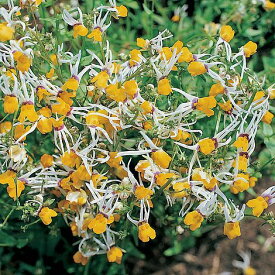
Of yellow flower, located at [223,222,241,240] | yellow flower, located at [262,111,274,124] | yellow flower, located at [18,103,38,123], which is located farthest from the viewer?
yellow flower, located at [262,111,274,124]

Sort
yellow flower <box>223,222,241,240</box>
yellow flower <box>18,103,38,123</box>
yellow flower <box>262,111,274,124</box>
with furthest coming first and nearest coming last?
yellow flower <box>262,111,274,124</box> → yellow flower <box>223,222,241,240</box> → yellow flower <box>18,103,38,123</box>

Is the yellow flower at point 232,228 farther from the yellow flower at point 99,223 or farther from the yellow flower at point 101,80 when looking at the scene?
the yellow flower at point 101,80

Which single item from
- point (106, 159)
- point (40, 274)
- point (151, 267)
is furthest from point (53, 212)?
point (151, 267)

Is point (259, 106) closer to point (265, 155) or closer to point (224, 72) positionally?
point (224, 72)

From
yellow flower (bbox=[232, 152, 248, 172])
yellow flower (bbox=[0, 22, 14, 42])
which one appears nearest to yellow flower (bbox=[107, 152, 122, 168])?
yellow flower (bbox=[232, 152, 248, 172])

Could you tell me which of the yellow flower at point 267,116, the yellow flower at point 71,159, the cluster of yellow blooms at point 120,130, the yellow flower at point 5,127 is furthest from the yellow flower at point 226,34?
the yellow flower at point 5,127

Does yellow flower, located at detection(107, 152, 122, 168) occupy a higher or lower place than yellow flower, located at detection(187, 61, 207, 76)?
lower

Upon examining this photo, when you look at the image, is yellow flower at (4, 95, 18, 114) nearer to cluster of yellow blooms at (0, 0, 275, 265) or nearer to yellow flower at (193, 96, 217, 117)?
cluster of yellow blooms at (0, 0, 275, 265)
